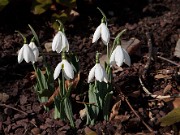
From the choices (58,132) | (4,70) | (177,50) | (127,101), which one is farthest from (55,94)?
(177,50)

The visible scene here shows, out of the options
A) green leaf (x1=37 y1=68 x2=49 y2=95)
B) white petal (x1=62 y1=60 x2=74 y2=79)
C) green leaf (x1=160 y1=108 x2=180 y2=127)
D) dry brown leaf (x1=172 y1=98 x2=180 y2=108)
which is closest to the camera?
white petal (x1=62 y1=60 x2=74 y2=79)

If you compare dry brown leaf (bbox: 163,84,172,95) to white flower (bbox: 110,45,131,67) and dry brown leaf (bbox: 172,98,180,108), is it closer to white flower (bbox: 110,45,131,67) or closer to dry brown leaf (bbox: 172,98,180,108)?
dry brown leaf (bbox: 172,98,180,108)

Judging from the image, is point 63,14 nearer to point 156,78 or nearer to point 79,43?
point 79,43

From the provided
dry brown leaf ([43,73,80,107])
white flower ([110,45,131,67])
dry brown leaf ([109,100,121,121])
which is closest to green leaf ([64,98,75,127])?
dry brown leaf ([43,73,80,107])

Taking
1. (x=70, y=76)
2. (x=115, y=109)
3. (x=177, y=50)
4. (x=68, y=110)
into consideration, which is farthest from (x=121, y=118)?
(x=177, y=50)

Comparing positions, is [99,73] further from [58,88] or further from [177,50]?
[177,50]

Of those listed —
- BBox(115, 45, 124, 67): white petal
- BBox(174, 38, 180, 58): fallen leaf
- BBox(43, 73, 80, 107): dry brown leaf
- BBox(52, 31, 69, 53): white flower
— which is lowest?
BBox(43, 73, 80, 107): dry brown leaf
